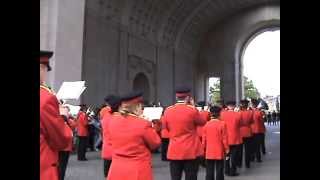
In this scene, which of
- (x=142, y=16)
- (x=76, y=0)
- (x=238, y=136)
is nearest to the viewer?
(x=238, y=136)

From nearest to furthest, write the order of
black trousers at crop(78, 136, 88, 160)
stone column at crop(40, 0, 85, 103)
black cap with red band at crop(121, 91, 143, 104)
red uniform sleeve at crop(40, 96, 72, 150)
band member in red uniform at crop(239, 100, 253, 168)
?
red uniform sleeve at crop(40, 96, 72, 150) → black cap with red band at crop(121, 91, 143, 104) → band member in red uniform at crop(239, 100, 253, 168) → black trousers at crop(78, 136, 88, 160) → stone column at crop(40, 0, 85, 103)

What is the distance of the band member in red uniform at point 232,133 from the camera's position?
36.7 ft

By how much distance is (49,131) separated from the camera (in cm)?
355

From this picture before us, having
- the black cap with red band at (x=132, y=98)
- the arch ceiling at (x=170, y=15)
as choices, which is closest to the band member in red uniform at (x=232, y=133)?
the black cap with red band at (x=132, y=98)

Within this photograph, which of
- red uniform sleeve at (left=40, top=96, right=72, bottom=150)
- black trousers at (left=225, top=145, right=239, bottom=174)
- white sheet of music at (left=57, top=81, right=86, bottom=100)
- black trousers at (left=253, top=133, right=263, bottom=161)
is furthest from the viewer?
black trousers at (left=253, top=133, right=263, bottom=161)

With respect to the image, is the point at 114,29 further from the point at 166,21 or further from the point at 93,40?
the point at 166,21

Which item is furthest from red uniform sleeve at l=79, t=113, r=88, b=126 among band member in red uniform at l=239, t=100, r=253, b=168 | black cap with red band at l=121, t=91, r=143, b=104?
black cap with red band at l=121, t=91, r=143, b=104

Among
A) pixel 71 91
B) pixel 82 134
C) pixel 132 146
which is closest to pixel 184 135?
pixel 71 91

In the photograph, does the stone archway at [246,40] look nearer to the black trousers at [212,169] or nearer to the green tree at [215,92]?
the green tree at [215,92]

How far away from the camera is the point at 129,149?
4.68 m

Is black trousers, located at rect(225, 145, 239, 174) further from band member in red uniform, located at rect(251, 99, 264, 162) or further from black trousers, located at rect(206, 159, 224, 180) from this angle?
band member in red uniform, located at rect(251, 99, 264, 162)

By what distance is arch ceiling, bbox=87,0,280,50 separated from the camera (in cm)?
2575
